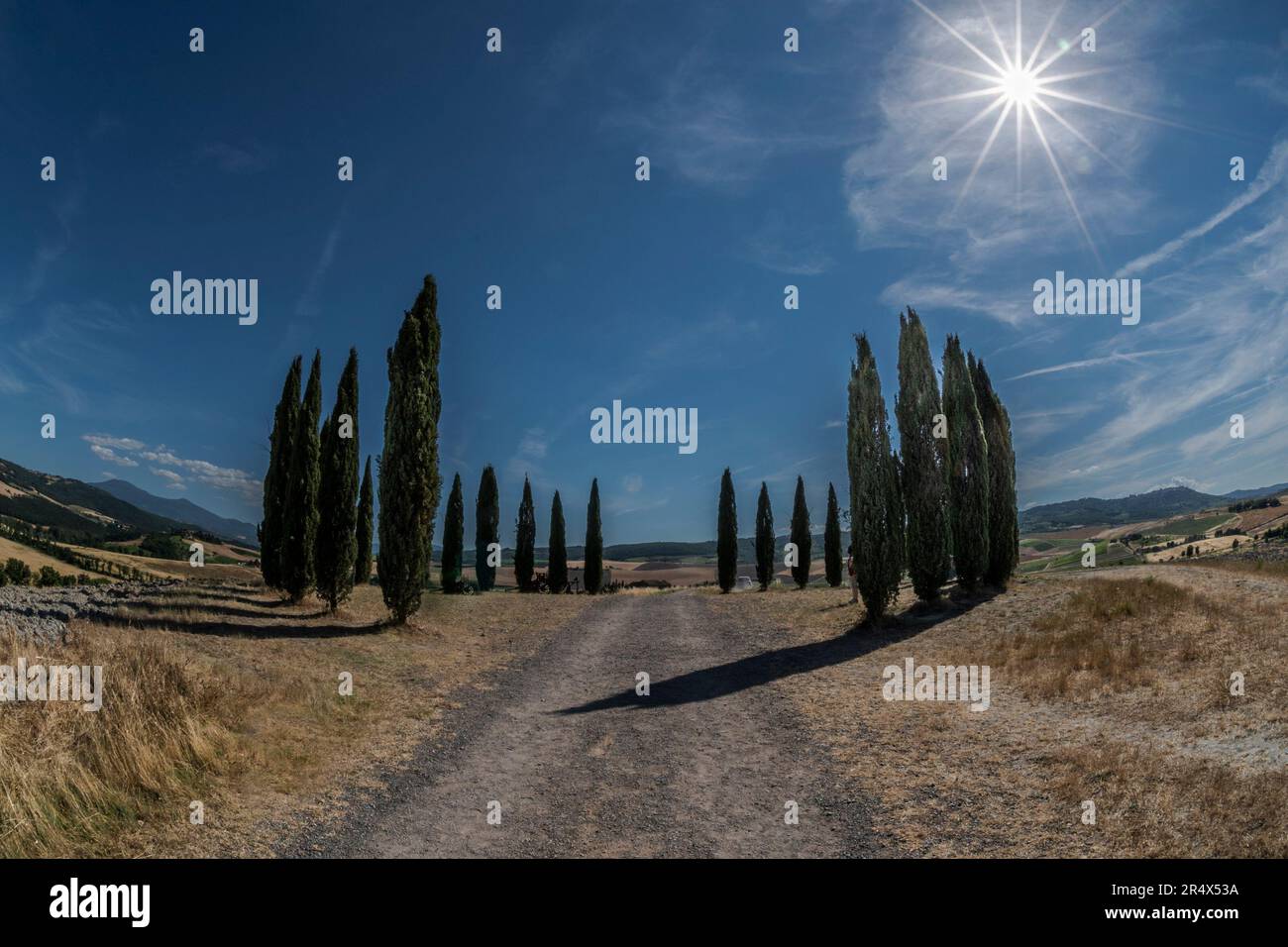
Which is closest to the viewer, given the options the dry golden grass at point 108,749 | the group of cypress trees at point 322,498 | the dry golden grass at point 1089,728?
the dry golden grass at point 108,749

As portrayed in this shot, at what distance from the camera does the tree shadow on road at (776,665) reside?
40.9ft

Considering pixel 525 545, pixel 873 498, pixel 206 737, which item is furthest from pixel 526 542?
pixel 206 737

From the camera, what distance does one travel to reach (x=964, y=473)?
80.9 ft

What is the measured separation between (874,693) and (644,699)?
16.0ft

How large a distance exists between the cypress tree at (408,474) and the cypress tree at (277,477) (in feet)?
29.5

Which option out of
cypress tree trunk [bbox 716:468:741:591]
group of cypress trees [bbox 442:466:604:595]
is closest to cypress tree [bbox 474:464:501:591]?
group of cypress trees [bbox 442:466:604:595]

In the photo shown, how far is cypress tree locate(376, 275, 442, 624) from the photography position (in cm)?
2011

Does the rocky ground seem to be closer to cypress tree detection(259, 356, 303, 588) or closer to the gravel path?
cypress tree detection(259, 356, 303, 588)

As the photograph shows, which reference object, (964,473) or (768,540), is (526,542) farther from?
(964,473)

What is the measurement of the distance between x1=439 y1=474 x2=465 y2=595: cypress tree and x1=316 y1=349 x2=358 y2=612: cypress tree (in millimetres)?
20984

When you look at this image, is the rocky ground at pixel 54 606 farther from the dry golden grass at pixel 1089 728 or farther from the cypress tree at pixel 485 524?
the cypress tree at pixel 485 524

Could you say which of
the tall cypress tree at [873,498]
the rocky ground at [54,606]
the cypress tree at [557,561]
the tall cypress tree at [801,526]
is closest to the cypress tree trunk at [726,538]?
the tall cypress tree at [801,526]

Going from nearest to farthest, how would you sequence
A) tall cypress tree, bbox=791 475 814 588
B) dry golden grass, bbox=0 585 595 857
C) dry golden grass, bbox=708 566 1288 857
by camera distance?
1. dry golden grass, bbox=0 585 595 857
2. dry golden grass, bbox=708 566 1288 857
3. tall cypress tree, bbox=791 475 814 588
